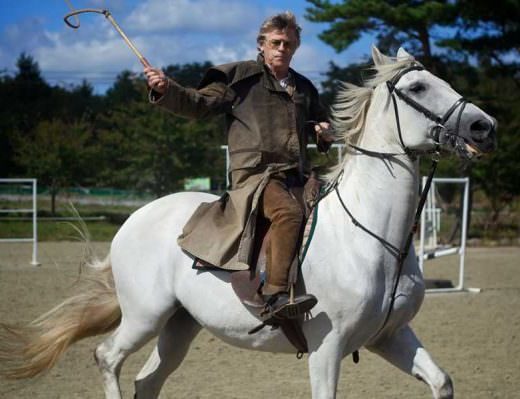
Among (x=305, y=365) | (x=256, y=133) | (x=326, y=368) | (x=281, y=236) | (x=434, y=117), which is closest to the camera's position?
(x=434, y=117)

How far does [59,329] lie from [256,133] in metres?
2.01

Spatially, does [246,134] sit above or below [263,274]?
above

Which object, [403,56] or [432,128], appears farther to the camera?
[403,56]

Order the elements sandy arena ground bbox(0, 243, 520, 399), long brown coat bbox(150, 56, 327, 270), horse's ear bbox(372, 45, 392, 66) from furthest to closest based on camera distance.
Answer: sandy arena ground bbox(0, 243, 520, 399)
long brown coat bbox(150, 56, 327, 270)
horse's ear bbox(372, 45, 392, 66)

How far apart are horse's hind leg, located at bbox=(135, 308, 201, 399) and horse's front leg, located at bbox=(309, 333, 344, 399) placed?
4.20 ft

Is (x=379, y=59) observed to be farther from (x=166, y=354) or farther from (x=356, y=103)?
(x=166, y=354)

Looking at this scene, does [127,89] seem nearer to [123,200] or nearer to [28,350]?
[123,200]

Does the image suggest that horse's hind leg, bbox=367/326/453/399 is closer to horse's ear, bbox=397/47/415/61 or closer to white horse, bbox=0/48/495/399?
white horse, bbox=0/48/495/399

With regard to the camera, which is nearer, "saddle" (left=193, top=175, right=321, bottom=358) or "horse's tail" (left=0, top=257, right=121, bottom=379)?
"saddle" (left=193, top=175, right=321, bottom=358)

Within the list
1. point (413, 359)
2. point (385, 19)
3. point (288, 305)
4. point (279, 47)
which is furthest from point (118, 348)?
point (385, 19)

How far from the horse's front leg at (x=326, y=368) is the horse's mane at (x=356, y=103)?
983 millimetres

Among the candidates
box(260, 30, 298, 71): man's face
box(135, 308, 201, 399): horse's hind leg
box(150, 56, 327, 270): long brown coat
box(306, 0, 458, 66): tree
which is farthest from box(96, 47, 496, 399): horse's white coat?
box(306, 0, 458, 66): tree

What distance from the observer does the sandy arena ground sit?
6152 mm

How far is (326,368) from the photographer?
4062 mm
